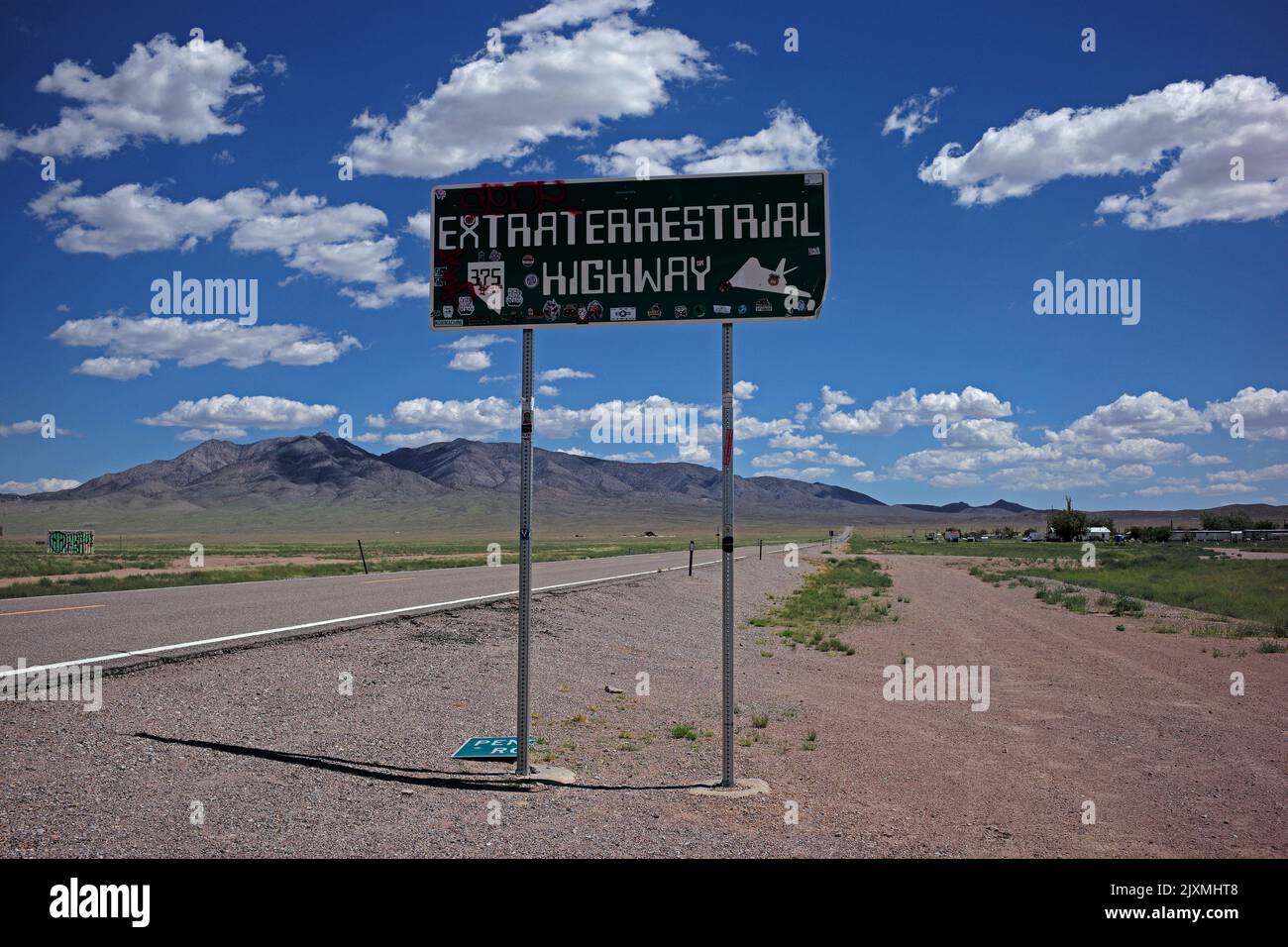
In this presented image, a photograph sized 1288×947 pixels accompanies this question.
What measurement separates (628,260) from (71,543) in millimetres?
69732

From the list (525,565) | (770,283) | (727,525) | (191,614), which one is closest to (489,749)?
(525,565)

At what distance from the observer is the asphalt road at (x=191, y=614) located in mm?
11406

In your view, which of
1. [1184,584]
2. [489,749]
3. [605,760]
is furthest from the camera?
[1184,584]

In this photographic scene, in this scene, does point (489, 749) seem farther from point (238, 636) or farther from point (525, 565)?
point (238, 636)

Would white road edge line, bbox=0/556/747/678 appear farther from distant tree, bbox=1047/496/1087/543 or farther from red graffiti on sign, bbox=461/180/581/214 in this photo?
distant tree, bbox=1047/496/1087/543

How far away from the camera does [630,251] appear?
25.1 ft

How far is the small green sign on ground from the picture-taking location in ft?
27.1

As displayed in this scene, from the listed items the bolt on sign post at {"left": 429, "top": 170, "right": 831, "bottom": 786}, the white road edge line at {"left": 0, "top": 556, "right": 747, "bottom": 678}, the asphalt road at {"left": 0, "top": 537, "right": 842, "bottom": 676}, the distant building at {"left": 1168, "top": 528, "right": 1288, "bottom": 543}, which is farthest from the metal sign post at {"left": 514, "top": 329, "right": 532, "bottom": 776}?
the distant building at {"left": 1168, "top": 528, "right": 1288, "bottom": 543}

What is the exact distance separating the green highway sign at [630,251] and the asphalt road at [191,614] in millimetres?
6277

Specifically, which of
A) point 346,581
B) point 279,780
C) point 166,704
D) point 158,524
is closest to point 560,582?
point 346,581

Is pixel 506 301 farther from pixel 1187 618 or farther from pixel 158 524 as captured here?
pixel 158 524
